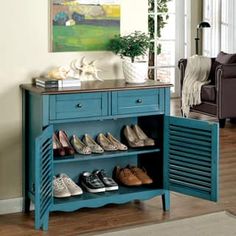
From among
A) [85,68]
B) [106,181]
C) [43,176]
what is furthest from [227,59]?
[43,176]

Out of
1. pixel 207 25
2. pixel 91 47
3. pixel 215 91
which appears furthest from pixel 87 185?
pixel 207 25

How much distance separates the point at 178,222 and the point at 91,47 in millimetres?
1295

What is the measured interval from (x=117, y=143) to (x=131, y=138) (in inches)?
5.1

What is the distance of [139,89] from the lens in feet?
12.7

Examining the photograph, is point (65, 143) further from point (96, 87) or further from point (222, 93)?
point (222, 93)

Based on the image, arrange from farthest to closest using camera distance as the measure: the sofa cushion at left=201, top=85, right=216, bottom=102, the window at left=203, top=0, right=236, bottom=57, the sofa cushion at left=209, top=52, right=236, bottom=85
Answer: the window at left=203, top=0, right=236, bottom=57, the sofa cushion at left=209, top=52, right=236, bottom=85, the sofa cushion at left=201, top=85, right=216, bottom=102

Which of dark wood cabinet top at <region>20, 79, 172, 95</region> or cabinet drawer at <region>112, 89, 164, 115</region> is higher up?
dark wood cabinet top at <region>20, 79, 172, 95</region>

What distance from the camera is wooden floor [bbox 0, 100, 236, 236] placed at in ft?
12.0

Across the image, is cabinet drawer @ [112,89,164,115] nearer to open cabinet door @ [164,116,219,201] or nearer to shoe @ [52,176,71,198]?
open cabinet door @ [164,116,219,201]

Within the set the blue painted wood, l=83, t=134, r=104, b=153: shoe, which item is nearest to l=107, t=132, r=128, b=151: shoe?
l=83, t=134, r=104, b=153: shoe

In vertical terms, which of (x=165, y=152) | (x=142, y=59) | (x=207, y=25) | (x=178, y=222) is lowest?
(x=178, y=222)

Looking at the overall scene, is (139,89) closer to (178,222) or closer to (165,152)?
(165,152)

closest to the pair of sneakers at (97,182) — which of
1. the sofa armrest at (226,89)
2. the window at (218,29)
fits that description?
the sofa armrest at (226,89)

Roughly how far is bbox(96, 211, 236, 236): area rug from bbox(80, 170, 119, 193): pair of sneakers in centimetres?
39
